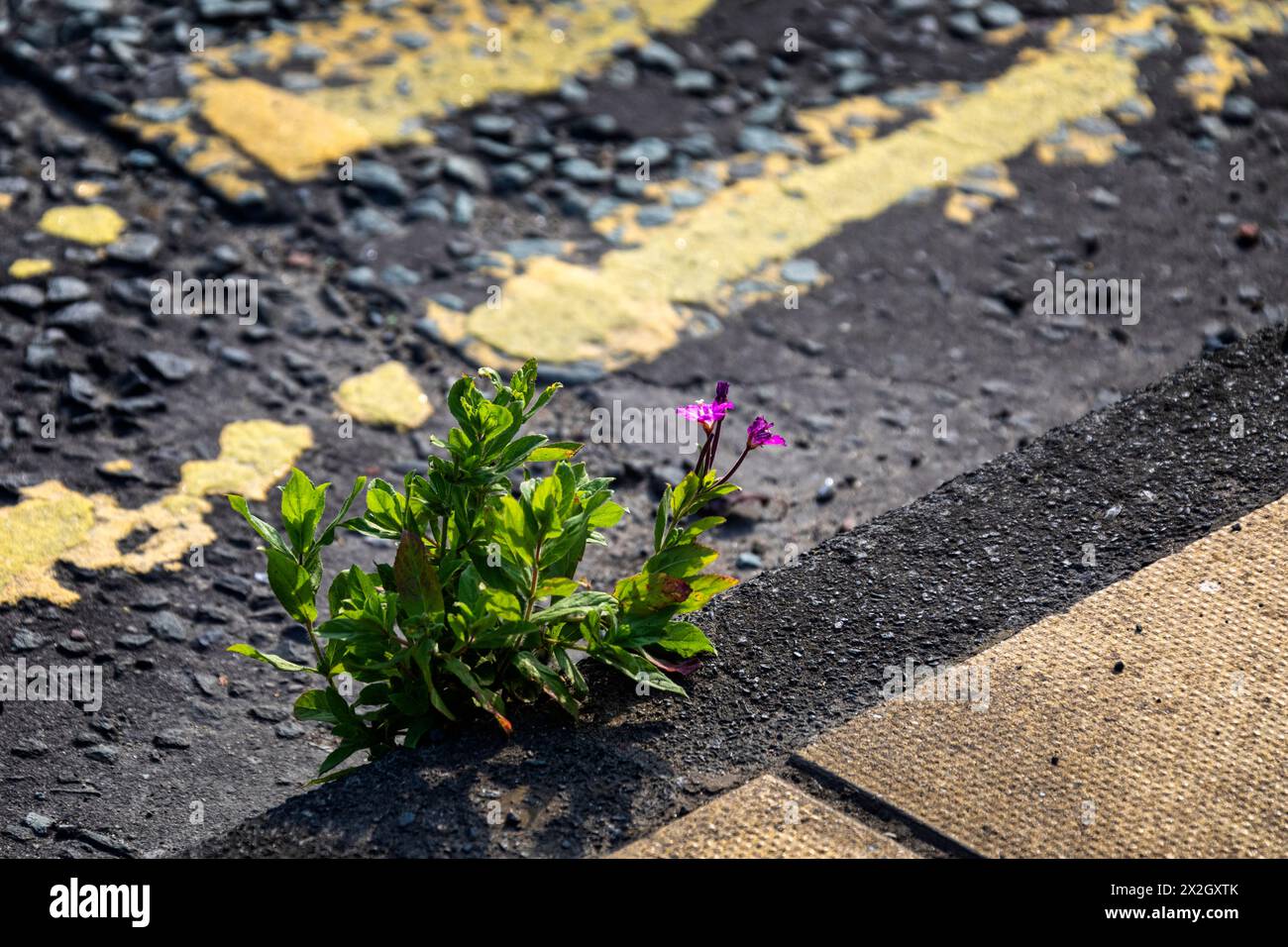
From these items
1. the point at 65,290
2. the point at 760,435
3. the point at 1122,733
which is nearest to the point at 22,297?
the point at 65,290

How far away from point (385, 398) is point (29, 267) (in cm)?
116

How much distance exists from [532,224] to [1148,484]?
2367 mm

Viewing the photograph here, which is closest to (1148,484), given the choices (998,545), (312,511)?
(998,545)

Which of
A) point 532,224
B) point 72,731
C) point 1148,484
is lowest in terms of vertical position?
point 72,731

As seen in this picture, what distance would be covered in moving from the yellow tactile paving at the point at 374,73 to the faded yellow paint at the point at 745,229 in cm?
86

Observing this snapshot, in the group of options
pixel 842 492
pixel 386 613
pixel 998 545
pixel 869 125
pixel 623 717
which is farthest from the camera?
pixel 869 125

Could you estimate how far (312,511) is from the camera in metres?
2.39

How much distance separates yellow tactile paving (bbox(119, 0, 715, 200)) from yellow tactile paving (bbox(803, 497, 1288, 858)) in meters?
3.05

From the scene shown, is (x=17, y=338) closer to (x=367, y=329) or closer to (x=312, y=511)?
(x=367, y=329)

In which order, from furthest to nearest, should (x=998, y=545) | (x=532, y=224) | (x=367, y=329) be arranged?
(x=532, y=224) → (x=367, y=329) → (x=998, y=545)

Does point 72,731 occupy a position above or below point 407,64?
below

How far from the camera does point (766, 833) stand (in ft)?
7.16

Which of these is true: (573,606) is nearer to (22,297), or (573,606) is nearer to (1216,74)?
(22,297)

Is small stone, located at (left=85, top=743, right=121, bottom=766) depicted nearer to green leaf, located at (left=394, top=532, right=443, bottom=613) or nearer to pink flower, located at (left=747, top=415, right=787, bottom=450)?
green leaf, located at (left=394, top=532, right=443, bottom=613)
